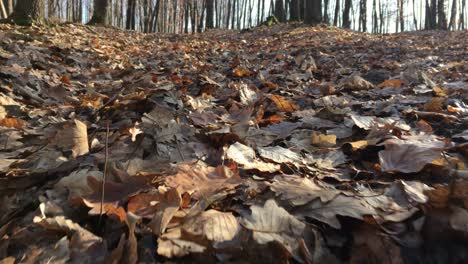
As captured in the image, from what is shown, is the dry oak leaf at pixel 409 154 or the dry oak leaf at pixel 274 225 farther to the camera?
the dry oak leaf at pixel 409 154

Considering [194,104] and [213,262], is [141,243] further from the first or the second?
[194,104]

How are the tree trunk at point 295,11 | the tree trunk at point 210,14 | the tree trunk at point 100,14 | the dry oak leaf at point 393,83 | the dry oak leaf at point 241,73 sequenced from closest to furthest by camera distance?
the dry oak leaf at point 393,83 < the dry oak leaf at point 241,73 < the tree trunk at point 100,14 < the tree trunk at point 295,11 < the tree trunk at point 210,14

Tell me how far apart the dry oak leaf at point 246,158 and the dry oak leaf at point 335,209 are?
315mm

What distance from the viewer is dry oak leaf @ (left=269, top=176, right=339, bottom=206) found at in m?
1.13

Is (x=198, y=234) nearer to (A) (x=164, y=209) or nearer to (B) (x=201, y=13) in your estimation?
(A) (x=164, y=209)

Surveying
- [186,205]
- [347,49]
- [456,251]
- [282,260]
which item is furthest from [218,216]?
[347,49]

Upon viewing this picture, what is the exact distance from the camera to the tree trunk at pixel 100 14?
11641 mm

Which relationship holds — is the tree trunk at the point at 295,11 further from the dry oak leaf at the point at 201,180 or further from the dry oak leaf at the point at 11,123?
the dry oak leaf at the point at 201,180

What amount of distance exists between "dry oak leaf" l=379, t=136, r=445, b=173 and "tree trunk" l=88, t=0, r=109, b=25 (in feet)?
38.5

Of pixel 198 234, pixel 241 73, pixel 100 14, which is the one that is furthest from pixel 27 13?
pixel 198 234

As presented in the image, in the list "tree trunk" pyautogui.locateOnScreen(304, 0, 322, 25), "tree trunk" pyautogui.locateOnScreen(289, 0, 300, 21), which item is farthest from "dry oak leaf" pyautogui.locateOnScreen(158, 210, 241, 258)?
"tree trunk" pyautogui.locateOnScreen(289, 0, 300, 21)

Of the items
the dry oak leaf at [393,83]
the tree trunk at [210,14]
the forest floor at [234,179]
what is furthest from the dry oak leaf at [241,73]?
the tree trunk at [210,14]

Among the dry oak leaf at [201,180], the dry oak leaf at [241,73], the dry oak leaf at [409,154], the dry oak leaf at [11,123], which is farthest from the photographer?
the dry oak leaf at [241,73]

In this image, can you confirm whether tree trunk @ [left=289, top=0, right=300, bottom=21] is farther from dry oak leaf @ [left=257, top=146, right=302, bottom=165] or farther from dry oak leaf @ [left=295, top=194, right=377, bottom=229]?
dry oak leaf @ [left=295, top=194, right=377, bottom=229]
